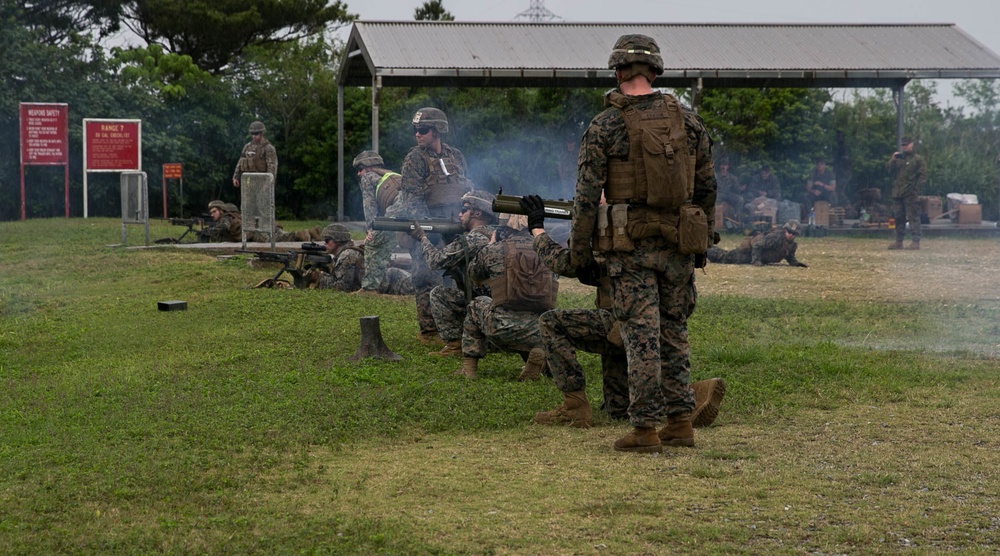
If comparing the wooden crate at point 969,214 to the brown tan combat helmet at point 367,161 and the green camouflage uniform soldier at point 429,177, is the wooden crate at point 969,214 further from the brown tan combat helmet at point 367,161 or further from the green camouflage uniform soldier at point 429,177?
the green camouflage uniform soldier at point 429,177

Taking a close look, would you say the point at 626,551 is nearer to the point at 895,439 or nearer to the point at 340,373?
the point at 895,439

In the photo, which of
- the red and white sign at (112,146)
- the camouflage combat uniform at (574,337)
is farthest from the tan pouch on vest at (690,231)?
the red and white sign at (112,146)

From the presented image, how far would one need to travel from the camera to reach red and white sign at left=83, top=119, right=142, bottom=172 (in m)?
29.2

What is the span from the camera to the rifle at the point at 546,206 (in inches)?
266

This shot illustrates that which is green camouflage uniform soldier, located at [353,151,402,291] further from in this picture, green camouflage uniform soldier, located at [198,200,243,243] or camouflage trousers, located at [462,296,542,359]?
green camouflage uniform soldier, located at [198,200,243,243]

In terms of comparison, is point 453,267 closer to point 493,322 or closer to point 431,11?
point 493,322

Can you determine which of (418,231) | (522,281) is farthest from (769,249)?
(522,281)

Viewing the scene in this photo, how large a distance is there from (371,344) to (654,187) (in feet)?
13.0

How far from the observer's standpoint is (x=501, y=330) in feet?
27.8

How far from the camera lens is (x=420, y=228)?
9.70m

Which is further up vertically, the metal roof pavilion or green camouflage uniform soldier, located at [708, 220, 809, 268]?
the metal roof pavilion

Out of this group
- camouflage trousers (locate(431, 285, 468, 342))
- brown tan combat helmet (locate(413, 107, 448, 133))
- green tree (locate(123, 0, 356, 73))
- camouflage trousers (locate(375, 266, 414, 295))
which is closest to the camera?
camouflage trousers (locate(431, 285, 468, 342))

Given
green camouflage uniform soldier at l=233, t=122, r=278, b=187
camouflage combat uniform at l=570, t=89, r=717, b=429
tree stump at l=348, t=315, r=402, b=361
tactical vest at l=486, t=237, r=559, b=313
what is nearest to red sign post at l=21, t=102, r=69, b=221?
green camouflage uniform soldier at l=233, t=122, r=278, b=187

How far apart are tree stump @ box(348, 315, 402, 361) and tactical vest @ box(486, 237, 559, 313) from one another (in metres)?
1.30
